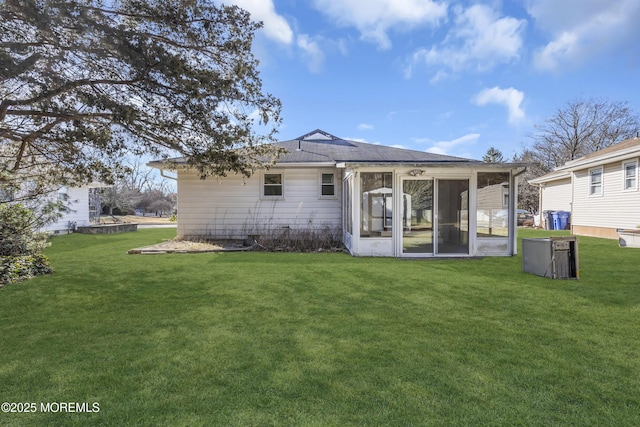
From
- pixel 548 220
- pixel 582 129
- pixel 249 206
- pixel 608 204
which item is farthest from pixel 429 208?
pixel 582 129

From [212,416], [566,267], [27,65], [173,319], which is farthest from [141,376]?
[566,267]

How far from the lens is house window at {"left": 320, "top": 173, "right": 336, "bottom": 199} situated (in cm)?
1164

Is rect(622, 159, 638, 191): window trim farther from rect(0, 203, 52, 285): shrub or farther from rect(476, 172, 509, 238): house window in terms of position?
rect(0, 203, 52, 285): shrub

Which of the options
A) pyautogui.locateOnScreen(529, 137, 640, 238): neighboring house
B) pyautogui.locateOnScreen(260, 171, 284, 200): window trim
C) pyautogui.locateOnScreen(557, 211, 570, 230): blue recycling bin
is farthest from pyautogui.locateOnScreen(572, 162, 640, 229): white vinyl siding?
pyautogui.locateOnScreen(260, 171, 284, 200): window trim

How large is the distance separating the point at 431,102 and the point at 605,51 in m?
9.34

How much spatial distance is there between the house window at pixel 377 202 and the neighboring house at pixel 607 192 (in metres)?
9.83

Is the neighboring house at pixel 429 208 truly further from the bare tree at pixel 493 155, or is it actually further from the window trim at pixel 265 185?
the bare tree at pixel 493 155

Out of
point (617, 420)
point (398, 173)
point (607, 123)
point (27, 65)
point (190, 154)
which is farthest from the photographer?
point (607, 123)

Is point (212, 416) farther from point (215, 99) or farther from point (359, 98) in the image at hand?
point (359, 98)

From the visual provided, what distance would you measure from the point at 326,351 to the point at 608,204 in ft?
51.6

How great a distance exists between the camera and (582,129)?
30734mm

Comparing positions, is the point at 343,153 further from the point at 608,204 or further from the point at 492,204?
the point at 608,204

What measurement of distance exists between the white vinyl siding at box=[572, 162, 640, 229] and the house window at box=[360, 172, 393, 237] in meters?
10.0

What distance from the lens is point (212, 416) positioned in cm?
211
